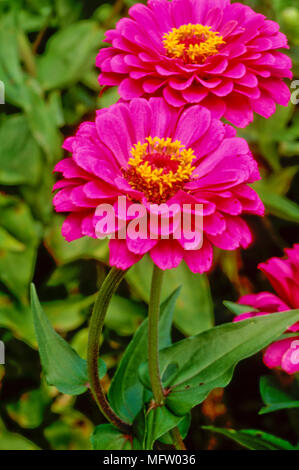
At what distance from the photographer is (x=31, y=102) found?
2.96ft

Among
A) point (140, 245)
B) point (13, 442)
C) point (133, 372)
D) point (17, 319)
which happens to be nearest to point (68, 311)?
point (17, 319)

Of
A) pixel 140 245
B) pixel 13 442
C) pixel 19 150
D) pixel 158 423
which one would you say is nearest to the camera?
pixel 140 245

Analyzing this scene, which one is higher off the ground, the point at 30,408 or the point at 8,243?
the point at 8,243

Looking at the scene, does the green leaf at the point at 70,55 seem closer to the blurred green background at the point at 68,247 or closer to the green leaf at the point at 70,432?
the blurred green background at the point at 68,247

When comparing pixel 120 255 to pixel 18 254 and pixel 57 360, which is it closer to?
pixel 57 360

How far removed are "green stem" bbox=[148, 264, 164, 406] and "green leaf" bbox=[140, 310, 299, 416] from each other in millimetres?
15

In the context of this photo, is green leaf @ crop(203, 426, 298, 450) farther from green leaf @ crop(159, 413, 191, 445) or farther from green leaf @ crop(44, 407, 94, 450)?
green leaf @ crop(44, 407, 94, 450)

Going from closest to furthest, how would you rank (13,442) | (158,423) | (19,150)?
(158,423) < (13,442) < (19,150)

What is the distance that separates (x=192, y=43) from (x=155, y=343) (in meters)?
0.25

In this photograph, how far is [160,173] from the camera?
1.48 ft

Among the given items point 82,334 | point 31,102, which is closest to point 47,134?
point 31,102

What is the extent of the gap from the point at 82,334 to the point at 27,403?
0.41ft

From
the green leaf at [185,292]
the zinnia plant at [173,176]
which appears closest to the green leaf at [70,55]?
the green leaf at [185,292]
